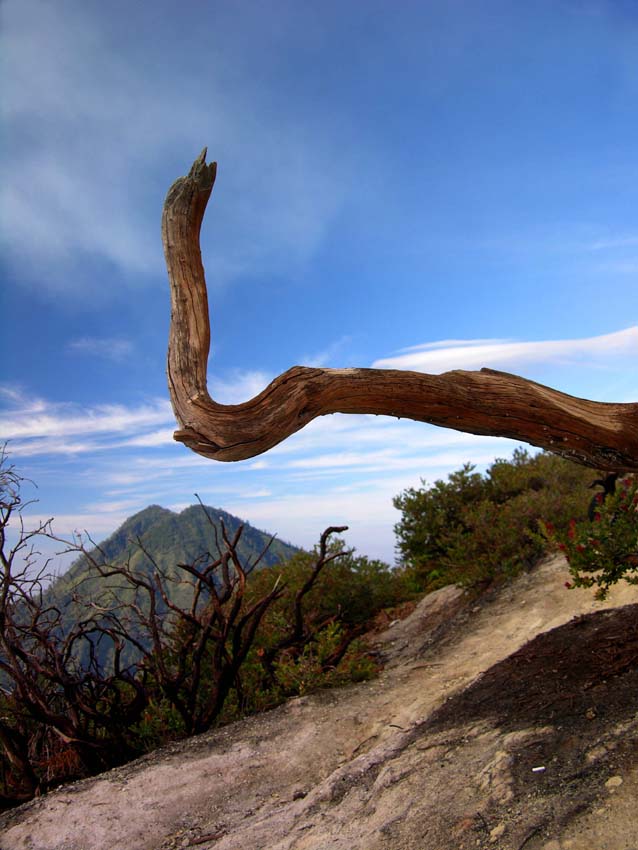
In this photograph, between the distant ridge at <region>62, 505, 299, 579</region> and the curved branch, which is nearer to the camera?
the curved branch

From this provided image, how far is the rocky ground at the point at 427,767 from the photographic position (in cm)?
368

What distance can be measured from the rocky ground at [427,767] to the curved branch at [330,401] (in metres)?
2.00

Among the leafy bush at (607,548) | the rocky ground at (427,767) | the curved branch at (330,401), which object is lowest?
the rocky ground at (427,767)

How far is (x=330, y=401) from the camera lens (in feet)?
13.5

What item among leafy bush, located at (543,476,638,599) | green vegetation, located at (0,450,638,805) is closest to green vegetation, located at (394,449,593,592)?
green vegetation, located at (0,450,638,805)

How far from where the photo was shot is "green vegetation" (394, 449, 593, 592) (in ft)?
32.9

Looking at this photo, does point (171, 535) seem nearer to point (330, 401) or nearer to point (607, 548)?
point (607, 548)

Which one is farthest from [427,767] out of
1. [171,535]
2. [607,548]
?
[171,535]

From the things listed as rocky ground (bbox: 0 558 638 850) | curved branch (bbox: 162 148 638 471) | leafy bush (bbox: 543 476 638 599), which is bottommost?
rocky ground (bbox: 0 558 638 850)

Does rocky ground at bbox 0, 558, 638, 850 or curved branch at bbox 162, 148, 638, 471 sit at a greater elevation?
Answer: curved branch at bbox 162, 148, 638, 471

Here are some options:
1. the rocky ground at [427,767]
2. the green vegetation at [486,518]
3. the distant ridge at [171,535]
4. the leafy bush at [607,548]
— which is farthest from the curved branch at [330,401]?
the distant ridge at [171,535]

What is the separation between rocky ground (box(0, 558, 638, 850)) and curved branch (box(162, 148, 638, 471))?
6.58 feet

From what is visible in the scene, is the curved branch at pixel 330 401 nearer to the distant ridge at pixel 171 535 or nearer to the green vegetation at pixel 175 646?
the green vegetation at pixel 175 646

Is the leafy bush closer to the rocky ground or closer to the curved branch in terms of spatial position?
the curved branch
